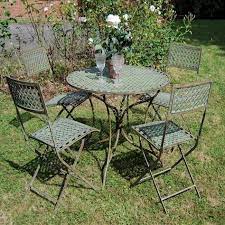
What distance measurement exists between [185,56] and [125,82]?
157 cm

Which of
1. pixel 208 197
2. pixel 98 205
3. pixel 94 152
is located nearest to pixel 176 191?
pixel 208 197

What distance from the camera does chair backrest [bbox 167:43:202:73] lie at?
5832mm

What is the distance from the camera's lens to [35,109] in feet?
13.0

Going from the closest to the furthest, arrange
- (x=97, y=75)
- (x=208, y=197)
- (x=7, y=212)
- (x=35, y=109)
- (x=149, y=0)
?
1. (x=35, y=109)
2. (x=7, y=212)
3. (x=208, y=197)
4. (x=97, y=75)
5. (x=149, y=0)

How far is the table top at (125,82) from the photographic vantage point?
14.5ft

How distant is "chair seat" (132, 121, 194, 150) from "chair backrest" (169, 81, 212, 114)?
16.2 inches

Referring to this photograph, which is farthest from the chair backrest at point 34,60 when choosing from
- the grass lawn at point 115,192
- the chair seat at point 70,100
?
the grass lawn at point 115,192

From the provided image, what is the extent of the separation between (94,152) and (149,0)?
3.51m

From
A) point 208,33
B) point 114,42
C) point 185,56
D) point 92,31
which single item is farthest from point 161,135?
point 208,33

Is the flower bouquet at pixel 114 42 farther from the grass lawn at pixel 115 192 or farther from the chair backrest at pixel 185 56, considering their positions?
the chair backrest at pixel 185 56

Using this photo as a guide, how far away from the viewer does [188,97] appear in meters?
3.92

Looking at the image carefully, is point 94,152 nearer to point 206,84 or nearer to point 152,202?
point 152,202

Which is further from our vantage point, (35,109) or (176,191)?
(176,191)

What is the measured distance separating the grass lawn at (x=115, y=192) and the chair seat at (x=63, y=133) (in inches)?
24.4
